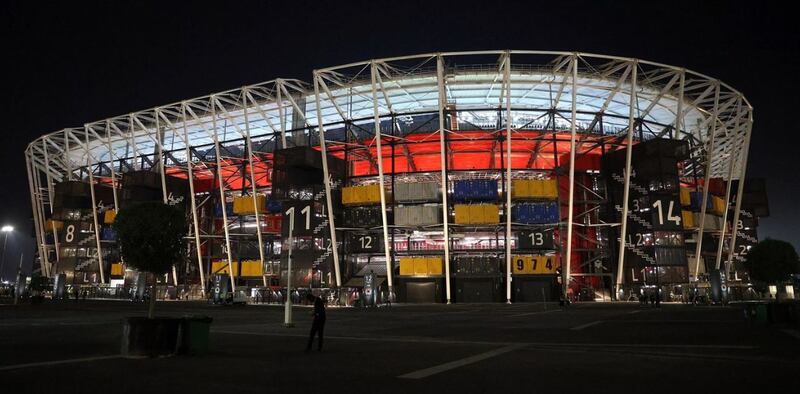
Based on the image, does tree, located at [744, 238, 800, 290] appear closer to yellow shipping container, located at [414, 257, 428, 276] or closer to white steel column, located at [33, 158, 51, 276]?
yellow shipping container, located at [414, 257, 428, 276]

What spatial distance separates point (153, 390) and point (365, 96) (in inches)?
1955

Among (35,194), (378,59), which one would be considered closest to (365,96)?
(378,59)

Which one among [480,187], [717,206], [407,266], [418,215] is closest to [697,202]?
[717,206]

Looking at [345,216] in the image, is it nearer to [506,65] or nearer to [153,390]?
[506,65]

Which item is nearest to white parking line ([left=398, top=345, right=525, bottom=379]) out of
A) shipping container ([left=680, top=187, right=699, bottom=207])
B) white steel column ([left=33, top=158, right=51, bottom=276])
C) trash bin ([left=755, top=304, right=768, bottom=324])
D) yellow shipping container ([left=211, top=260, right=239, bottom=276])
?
trash bin ([left=755, top=304, right=768, bottom=324])

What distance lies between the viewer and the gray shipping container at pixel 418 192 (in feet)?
175

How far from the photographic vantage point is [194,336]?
39.7 feet

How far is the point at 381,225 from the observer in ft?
178

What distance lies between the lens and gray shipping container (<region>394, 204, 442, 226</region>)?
51.8 meters

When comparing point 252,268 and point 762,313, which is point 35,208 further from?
point 762,313

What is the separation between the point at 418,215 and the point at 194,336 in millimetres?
40692

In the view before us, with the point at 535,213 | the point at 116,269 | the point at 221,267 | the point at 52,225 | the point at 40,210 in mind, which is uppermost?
the point at 40,210

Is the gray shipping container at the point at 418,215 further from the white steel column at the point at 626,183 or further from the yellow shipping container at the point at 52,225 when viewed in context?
the yellow shipping container at the point at 52,225

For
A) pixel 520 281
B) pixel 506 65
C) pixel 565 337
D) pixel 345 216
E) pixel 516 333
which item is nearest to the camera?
pixel 565 337
